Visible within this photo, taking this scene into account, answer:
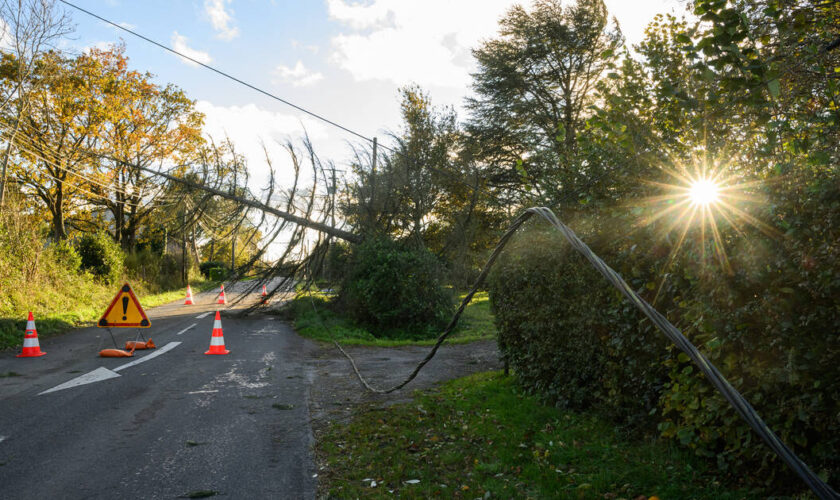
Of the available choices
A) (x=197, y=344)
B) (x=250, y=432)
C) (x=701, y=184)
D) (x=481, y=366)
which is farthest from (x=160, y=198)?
(x=701, y=184)

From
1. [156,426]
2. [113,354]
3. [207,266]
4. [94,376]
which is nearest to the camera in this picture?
[156,426]

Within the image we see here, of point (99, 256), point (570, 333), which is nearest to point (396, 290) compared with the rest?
point (570, 333)

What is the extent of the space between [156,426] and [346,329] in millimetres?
9582

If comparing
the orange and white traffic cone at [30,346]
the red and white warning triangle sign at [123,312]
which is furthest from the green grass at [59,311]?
the red and white warning triangle sign at [123,312]

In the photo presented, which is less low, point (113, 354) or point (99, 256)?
point (99, 256)

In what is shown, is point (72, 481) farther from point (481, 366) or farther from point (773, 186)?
point (481, 366)

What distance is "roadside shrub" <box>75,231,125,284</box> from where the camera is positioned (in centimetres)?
2256

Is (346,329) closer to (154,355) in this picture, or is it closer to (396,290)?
(396,290)

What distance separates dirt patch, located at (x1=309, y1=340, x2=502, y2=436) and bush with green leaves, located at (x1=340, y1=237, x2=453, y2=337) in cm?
231

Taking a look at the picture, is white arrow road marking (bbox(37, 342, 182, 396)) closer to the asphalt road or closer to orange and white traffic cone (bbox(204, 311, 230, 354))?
the asphalt road

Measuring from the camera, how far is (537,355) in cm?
649

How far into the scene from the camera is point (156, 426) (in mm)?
5719

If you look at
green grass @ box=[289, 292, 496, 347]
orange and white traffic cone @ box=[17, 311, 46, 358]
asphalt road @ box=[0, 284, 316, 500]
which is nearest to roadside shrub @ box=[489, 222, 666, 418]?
asphalt road @ box=[0, 284, 316, 500]

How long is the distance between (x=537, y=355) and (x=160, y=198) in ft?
48.5
